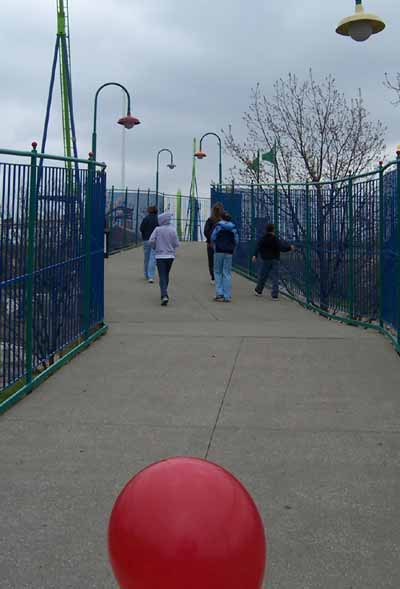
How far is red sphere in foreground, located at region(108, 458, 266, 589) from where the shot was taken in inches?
71.9

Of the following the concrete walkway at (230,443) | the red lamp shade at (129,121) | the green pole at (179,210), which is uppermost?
the red lamp shade at (129,121)

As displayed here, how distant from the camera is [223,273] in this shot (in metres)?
13.6

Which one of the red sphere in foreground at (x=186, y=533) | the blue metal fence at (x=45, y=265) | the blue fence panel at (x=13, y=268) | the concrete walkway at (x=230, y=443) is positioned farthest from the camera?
the blue metal fence at (x=45, y=265)

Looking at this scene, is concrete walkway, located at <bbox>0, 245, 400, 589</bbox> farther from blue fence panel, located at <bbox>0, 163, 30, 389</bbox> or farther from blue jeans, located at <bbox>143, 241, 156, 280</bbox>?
blue jeans, located at <bbox>143, 241, 156, 280</bbox>

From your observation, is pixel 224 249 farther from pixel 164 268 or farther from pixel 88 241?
pixel 88 241

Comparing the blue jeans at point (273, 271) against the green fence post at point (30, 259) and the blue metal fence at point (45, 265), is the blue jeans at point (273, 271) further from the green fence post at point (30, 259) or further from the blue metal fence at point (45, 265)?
the green fence post at point (30, 259)

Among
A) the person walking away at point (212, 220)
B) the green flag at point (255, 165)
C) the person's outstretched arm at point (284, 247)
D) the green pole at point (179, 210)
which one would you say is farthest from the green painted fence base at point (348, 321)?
the green pole at point (179, 210)

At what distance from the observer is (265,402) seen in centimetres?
617

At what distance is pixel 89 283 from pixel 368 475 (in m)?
5.02

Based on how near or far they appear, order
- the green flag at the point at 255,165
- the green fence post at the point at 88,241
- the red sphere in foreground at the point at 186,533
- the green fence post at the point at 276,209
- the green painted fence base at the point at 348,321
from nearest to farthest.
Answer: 1. the red sphere in foreground at the point at 186,533
2. the green fence post at the point at 88,241
3. the green painted fence base at the point at 348,321
4. the green fence post at the point at 276,209
5. the green flag at the point at 255,165

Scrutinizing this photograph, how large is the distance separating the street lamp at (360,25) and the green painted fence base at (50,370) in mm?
5065

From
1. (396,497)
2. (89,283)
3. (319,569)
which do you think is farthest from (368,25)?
(319,569)

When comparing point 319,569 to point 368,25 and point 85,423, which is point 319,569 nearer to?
point 85,423

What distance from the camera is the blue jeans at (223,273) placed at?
13.5m
